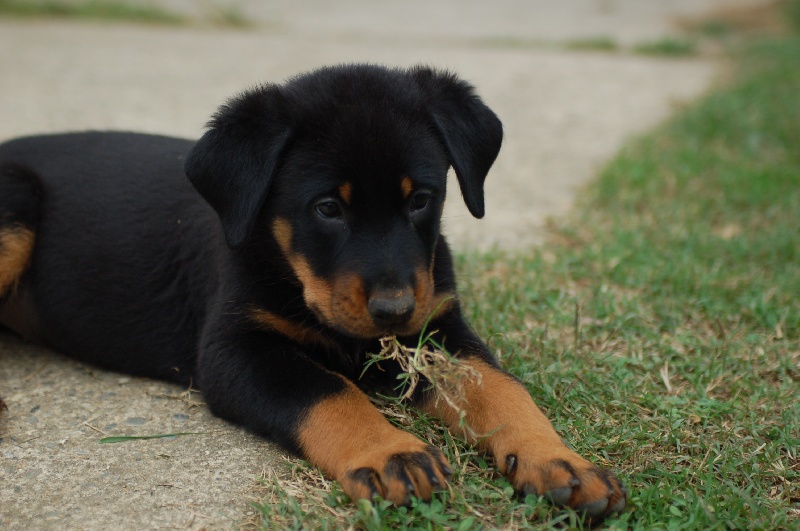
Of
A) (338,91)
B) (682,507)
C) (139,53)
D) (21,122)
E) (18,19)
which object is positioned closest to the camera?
(682,507)

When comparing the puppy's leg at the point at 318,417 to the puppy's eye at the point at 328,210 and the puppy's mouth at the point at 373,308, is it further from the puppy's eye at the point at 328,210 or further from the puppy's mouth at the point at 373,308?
the puppy's eye at the point at 328,210

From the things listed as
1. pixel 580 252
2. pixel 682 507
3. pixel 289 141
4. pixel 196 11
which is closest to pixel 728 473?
pixel 682 507

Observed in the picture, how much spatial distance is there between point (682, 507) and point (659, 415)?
1.84 ft

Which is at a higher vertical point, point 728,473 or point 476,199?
point 476,199

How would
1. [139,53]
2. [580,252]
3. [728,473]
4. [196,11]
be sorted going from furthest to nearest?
[196,11] → [139,53] → [580,252] → [728,473]

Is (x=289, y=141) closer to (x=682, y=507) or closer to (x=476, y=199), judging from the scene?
(x=476, y=199)

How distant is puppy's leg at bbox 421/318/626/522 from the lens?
7.55 ft

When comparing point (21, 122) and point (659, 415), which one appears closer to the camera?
point (659, 415)

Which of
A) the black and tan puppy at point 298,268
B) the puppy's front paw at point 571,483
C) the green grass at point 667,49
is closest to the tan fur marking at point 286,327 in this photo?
the black and tan puppy at point 298,268

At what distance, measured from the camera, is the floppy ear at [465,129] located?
297 cm

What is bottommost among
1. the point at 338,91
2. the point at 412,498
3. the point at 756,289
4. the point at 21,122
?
the point at 21,122

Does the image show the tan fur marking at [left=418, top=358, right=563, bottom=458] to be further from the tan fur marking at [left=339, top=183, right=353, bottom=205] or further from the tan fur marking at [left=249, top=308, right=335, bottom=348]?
the tan fur marking at [left=339, top=183, right=353, bottom=205]

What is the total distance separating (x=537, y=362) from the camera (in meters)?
3.23

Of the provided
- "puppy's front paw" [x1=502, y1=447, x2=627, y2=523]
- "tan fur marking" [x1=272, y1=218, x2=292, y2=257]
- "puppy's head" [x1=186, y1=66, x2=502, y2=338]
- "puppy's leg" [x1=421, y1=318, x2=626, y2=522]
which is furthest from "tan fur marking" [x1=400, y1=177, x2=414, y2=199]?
"puppy's front paw" [x1=502, y1=447, x2=627, y2=523]
